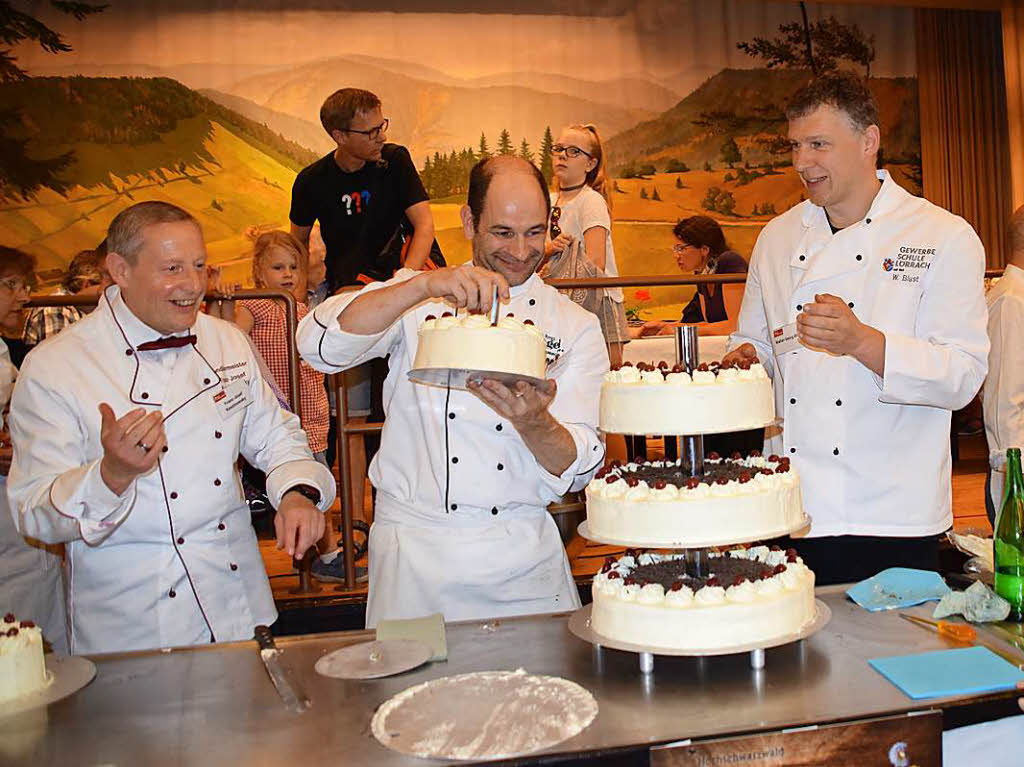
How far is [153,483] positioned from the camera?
8.34ft

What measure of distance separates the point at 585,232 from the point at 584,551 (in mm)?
1528

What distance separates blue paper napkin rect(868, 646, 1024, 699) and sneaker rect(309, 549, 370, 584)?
283 centimetres

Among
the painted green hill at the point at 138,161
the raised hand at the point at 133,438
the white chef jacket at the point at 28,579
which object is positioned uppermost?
the painted green hill at the point at 138,161

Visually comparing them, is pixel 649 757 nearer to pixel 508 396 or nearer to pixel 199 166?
pixel 508 396

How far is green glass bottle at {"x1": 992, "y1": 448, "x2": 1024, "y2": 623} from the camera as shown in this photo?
2068mm

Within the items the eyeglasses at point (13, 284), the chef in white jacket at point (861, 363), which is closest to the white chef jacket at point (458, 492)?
the chef in white jacket at point (861, 363)

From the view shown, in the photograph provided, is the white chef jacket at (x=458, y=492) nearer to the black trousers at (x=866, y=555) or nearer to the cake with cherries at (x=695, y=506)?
the cake with cherries at (x=695, y=506)

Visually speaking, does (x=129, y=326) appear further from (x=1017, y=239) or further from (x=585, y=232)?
(x=1017, y=239)

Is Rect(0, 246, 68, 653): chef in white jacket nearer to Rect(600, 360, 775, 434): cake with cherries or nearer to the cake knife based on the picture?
the cake knife

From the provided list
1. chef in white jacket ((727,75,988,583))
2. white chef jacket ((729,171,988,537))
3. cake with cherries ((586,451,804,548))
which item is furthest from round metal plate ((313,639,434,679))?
white chef jacket ((729,171,988,537))

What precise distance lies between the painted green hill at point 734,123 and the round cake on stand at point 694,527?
8.48 meters

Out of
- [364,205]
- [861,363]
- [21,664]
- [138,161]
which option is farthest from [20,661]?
[138,161]

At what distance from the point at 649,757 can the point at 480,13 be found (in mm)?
9316

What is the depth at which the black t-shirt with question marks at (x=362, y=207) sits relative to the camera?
512 centimetres
